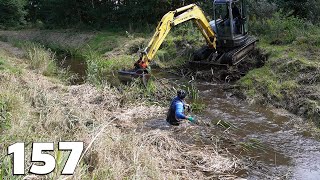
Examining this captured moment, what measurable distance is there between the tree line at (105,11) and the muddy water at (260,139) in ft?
28.6

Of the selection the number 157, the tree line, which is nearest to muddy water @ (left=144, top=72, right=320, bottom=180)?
the number 157

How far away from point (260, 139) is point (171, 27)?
4.99 meters

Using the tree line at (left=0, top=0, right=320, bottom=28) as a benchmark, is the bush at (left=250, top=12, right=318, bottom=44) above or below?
below

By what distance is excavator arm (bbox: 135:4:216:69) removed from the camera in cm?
1074

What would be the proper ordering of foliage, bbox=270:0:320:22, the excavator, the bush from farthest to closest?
1. foliage, bbox=270:0:320:22
2. the bush
3. the excavator

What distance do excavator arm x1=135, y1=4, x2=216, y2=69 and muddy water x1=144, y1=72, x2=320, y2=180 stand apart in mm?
2101

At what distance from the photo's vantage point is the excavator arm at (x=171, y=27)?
10.7 meters

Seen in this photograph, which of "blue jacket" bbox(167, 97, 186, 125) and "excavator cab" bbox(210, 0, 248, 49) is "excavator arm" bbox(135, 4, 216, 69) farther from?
"blue jacket" bbox(167, 97, 186, 125)

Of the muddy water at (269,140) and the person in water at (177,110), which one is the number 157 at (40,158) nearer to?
the muddy water at (269,140)

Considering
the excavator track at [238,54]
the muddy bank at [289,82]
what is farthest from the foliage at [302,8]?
the muddy bank at [289,82]

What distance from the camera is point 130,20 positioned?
2253 centimetres

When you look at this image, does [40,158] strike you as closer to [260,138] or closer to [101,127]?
[101,127]

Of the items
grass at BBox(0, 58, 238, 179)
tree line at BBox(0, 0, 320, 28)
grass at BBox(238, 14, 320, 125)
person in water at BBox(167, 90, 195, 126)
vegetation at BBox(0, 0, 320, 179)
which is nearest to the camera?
grass at BBox(0, 58, 238, 179)

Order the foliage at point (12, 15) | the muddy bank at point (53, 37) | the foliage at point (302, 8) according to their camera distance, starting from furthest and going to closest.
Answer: the foliage at point (12, 15), the muddy bank at point (53, 37), the foliage at point (302, 8)
